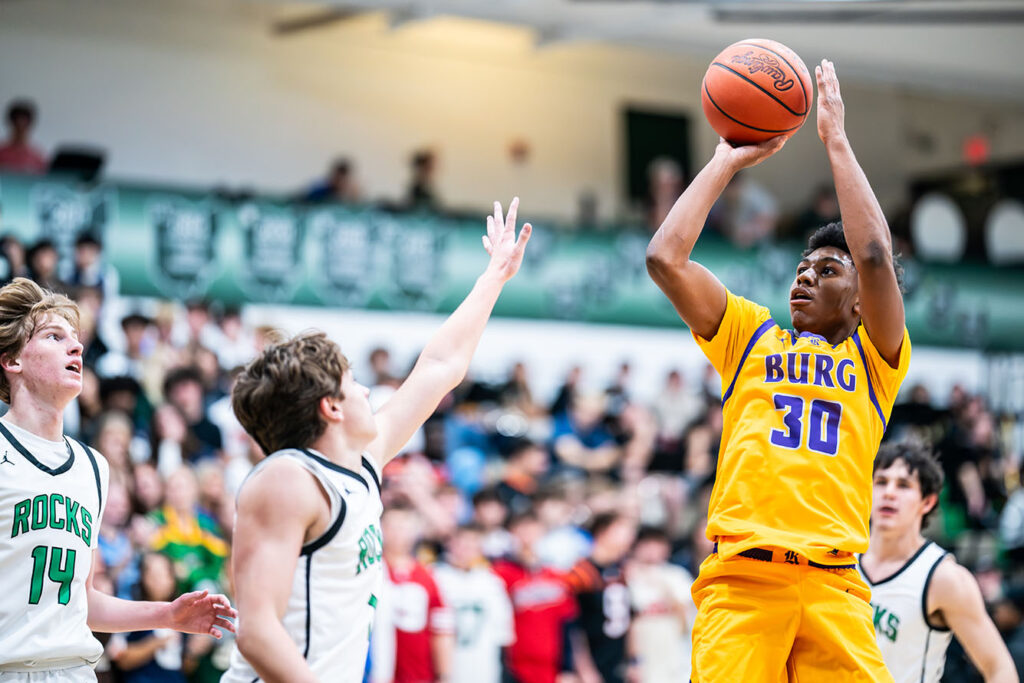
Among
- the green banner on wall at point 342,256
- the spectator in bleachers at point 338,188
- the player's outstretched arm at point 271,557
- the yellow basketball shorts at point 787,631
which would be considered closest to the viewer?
the player's outstretched arm at point 271,557

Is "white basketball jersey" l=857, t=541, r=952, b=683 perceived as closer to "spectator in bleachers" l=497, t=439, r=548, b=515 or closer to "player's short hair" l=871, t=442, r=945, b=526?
"player's short hair" l=871, t=442, r=945, b=526

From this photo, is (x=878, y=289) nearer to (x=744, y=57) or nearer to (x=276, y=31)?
(x=744, y=57)

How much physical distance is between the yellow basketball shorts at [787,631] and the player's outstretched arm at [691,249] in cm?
82

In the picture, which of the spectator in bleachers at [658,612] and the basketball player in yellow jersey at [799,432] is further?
the spectator in bleachers at [658,612]

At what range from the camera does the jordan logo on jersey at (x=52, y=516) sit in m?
3.75

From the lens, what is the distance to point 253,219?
11258 millimetres

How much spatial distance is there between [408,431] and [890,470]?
237 cm

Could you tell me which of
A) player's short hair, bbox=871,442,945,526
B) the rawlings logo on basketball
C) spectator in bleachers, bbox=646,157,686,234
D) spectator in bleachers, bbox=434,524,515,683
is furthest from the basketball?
spectator in bleachers, bbox=646,157,686,234

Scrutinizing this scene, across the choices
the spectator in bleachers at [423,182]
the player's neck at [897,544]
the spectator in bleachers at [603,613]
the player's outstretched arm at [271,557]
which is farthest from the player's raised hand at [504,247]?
the spectator in bleachers at [423,182]

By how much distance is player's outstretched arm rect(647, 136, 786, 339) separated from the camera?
405cm

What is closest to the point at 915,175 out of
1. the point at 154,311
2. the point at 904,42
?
the point at 904,42

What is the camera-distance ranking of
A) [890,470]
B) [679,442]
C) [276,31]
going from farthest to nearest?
[276,31] → [679,442] → [890,470]

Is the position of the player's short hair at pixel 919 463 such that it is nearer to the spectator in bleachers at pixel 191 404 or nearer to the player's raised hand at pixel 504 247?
the player's raised hand at pixel 504 247

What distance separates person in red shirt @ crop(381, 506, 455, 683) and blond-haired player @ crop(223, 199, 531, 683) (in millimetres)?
4932
